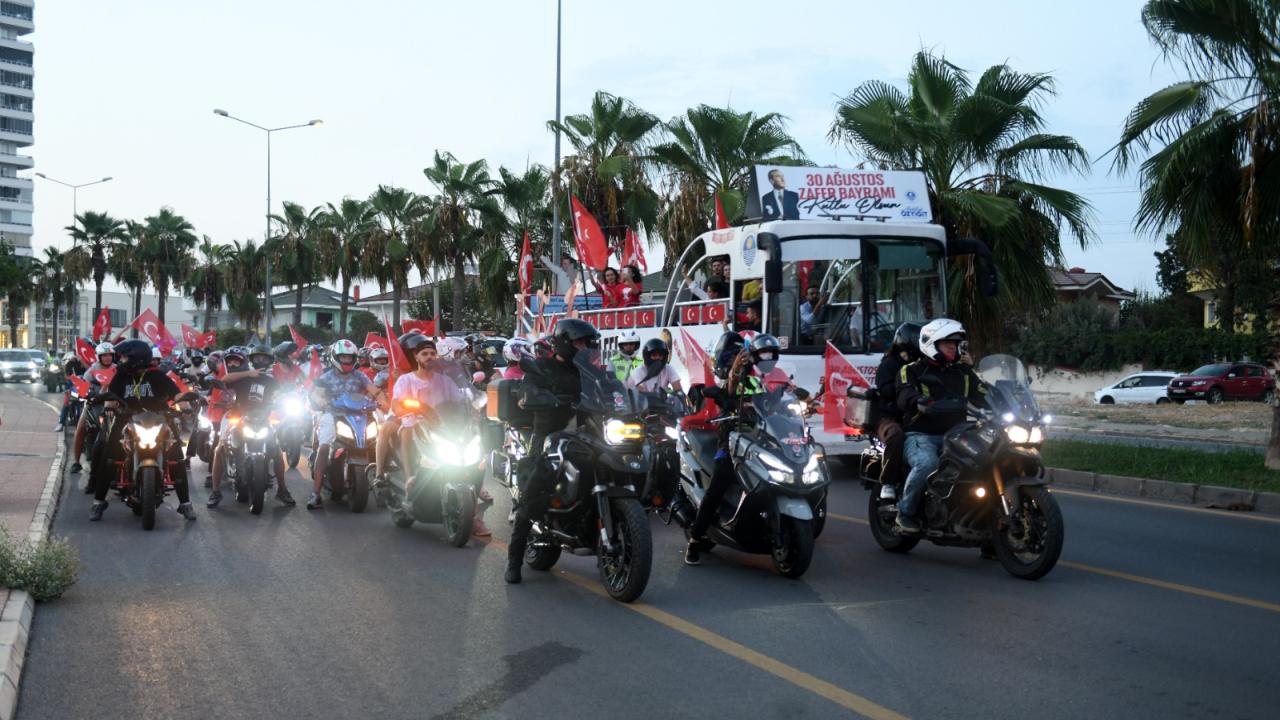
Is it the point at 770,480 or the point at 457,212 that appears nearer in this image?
the point at 770,480

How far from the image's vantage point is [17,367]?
171ft

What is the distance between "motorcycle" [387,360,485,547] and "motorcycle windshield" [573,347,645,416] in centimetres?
248

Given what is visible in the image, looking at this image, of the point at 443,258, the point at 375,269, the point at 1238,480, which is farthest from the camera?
the point at 375,269

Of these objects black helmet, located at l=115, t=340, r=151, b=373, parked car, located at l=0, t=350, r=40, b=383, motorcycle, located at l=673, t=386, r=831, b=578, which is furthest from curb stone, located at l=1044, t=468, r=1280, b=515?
parked car, located at l=0, t=350, r=40, b=383

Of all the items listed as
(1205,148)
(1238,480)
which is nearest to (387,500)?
(1238,480)

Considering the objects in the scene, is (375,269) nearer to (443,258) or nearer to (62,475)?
(443,258)

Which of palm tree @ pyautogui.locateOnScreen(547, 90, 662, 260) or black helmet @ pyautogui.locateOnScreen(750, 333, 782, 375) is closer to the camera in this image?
black helmet @ pyautogui.locateOnScreen(750, 333, 782, 375)

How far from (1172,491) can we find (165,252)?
70630 mm

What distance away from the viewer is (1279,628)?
6648mm

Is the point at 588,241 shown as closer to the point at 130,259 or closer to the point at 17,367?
the point at 17,367

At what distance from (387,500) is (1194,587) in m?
6.44

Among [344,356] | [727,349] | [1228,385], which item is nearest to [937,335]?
[727,349]

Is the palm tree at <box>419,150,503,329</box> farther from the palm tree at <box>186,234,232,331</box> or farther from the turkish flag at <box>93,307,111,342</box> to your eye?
the palm tree at <box>186,234,232,331</box>

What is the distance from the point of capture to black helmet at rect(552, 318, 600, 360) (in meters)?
7.62
